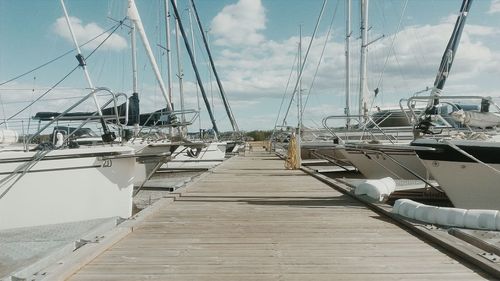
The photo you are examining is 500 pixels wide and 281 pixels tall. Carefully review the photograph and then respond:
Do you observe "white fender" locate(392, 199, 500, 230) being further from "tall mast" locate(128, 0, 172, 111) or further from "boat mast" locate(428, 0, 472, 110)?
"tall mast" locate(128, 0, 172, 111)

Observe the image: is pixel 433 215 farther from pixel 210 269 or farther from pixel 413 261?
pixel 210 269

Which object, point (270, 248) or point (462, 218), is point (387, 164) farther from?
point (270, 248)

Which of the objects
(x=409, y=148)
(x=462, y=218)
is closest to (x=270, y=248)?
(x=462, y=218)

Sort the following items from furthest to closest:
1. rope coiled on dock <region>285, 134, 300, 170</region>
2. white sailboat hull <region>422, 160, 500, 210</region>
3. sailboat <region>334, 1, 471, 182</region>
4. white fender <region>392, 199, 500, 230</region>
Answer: rope coiled on dock <region>285, 134, 300, 170</region>, sailboat <region>334, 1, 471, 182</region>, white sailboat hull <region>422, 160, 500, 210</region>, white fender <region>392, 199, 500, 230</region>

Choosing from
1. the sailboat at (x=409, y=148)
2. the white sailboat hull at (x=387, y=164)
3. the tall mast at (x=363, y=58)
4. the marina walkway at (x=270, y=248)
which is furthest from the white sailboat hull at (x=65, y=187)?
the tall mast at (x=363, y=58)

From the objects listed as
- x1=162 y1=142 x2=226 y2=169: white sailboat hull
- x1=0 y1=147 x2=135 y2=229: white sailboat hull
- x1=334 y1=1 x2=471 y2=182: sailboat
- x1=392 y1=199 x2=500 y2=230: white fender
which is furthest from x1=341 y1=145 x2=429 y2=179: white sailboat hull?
x1=162 y1=142 x2=226 y2=169: white sailboat hull

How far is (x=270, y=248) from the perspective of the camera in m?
4.18

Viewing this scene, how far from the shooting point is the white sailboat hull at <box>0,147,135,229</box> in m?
7.22

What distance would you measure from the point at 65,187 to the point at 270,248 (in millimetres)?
4595

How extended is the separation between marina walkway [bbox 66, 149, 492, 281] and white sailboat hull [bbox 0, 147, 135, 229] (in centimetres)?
153

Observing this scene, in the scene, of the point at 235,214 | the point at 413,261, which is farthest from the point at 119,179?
the point at 413,261

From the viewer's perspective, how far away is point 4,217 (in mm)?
7250

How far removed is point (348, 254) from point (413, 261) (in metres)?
0.54

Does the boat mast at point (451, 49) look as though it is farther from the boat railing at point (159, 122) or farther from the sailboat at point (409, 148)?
the boat railing at point (159, 122)
